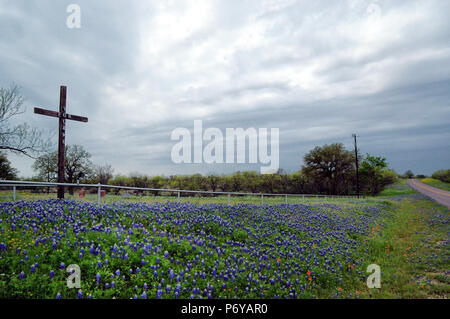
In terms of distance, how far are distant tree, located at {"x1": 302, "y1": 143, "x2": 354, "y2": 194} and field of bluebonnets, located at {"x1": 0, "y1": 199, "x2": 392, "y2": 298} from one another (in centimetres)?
5719

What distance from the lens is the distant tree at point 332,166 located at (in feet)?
209

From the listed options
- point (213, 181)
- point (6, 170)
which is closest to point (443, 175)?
point (213, 181)

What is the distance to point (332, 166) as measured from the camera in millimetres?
64375

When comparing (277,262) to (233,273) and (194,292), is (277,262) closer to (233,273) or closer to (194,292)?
(233,273)

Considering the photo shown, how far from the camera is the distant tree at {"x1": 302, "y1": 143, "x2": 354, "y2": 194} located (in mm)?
63688

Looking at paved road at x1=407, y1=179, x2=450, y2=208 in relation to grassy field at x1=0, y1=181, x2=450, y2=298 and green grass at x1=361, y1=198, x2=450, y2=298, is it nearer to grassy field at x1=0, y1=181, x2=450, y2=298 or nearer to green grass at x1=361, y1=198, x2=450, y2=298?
green grass at x1=361, y1=198, x2=450, y2=298

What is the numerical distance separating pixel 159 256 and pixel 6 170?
1249 inches

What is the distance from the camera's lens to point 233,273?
5785mm

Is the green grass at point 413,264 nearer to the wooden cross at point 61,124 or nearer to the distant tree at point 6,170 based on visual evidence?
the wooden cross at point 61,124

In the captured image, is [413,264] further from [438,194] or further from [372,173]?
[372,173]

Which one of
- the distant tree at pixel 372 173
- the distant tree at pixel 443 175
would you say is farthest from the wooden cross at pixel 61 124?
the distant tree at pixel 443 175

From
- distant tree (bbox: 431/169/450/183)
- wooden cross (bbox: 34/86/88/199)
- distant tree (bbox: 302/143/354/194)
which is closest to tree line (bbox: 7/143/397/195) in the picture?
distant tree (bbox: 302/143/354/194)

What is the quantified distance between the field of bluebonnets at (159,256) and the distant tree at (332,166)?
57.2 metres
